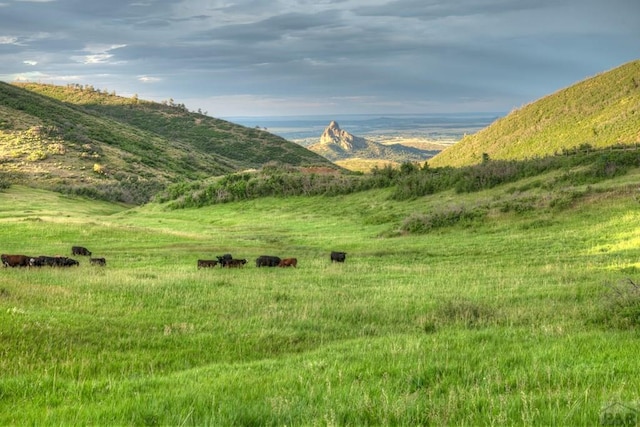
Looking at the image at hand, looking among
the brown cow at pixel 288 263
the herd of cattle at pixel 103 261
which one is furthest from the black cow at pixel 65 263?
the brown cow at pixel 288 263

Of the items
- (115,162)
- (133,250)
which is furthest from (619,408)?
(115,162)

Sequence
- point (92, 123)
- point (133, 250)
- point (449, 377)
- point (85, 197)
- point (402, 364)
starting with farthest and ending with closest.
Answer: point (92, 123), point (85, 197), point (133, 250), point (402, 364), point (449, 377)

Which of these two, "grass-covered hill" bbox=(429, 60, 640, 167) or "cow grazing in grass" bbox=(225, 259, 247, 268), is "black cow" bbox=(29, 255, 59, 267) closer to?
"cow grazing in grass" bbox=(225, 259, 247, 268)

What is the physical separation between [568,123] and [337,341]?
101534 mm

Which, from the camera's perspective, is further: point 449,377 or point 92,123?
point 92,123

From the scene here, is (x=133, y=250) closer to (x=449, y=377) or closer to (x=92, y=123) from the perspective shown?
(x=449, y=377)

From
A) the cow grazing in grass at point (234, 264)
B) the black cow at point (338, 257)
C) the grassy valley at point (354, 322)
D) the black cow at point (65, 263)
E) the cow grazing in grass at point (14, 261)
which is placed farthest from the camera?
the black cow at point (338, 257)

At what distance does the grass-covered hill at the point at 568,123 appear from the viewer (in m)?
85.1

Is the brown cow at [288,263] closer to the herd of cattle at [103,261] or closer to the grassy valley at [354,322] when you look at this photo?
the herd of cattle at [103,261]

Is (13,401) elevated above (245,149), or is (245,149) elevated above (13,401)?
(245,149)

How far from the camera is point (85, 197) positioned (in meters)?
77.2

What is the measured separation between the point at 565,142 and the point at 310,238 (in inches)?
2773

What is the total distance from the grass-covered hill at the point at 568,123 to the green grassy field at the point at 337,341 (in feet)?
228

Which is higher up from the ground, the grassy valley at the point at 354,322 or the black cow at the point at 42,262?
the grassy valley at the point at 354,322
